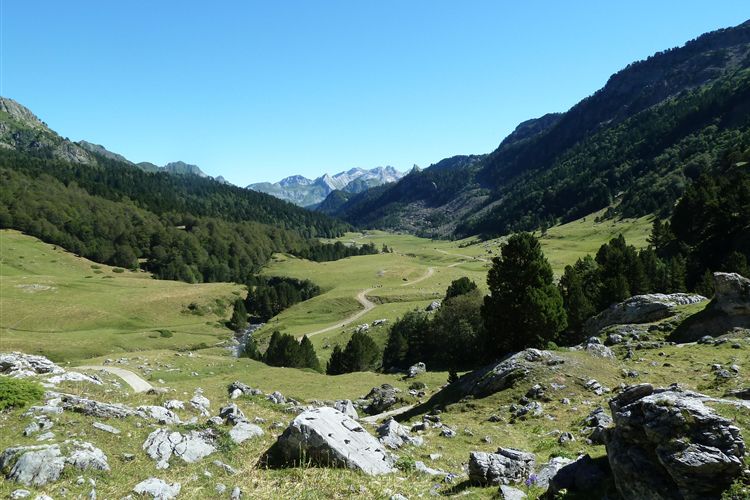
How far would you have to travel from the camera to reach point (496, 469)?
15.5 m

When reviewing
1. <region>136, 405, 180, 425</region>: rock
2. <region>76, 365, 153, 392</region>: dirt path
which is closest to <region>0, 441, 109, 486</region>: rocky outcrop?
<region>136, 405, 180, 425</region>: rock

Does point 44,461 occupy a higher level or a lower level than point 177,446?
higher

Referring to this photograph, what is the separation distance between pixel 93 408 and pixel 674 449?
21.7 metres

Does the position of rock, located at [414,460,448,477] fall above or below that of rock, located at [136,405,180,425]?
below

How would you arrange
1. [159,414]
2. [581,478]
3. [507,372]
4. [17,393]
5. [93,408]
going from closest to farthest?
[581,478], [17,393], [93,408], [159,414], [507,372]

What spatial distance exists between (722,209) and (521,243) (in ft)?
174

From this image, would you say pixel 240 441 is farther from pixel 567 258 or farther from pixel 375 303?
pixel 567 258

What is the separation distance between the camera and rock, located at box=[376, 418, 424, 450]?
A: 2039 centimetres

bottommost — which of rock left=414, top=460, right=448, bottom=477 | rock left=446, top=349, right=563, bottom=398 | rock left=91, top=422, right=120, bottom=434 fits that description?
rock left=446, top=349, right=563, bottom=398

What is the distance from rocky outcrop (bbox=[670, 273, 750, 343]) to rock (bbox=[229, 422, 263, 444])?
127 feet

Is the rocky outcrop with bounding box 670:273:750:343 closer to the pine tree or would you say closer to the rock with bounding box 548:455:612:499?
the rock with bounding box 548:455:612:499

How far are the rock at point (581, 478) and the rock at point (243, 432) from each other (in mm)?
12396

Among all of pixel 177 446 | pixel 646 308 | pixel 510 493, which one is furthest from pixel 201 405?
pixel 646 308

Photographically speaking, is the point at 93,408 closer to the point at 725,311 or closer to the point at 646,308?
the point at 725,311
